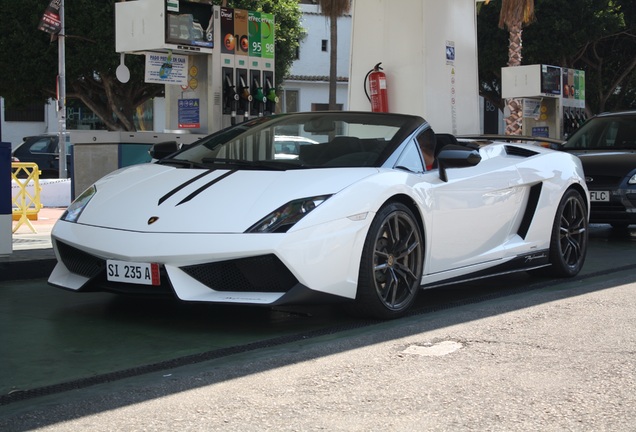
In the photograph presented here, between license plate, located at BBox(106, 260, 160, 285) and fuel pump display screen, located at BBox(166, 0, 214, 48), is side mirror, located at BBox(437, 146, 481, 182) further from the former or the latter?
fuel pump display screen, located at BBox(166, 0, 214, 48)

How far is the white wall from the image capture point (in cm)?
1275

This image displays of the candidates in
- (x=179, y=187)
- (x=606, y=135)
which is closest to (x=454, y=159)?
(x=179, y=187)

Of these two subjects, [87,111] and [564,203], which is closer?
[564,203]

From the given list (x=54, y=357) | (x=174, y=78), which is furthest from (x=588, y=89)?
(x=54, y=357)

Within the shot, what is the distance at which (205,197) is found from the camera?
539cm

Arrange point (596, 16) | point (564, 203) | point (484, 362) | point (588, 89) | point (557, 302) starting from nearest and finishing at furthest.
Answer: point (484, 362) → point (557, 302) → point (564, 203) → point (596, 16) → point (588, 89)

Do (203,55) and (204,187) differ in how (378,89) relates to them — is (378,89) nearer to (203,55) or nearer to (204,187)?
(203,55)

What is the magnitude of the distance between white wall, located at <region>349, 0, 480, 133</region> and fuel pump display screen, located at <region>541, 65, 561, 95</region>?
6.25 meters

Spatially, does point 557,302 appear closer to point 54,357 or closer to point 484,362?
point 484,362

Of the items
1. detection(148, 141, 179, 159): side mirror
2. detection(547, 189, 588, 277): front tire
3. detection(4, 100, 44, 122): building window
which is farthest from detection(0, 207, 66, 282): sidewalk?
detection(4, 100, 44, 122): building window

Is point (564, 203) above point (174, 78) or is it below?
below

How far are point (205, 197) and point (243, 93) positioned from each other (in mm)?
6353

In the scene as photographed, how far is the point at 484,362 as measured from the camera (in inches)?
180

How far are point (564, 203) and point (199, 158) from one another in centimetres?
303
